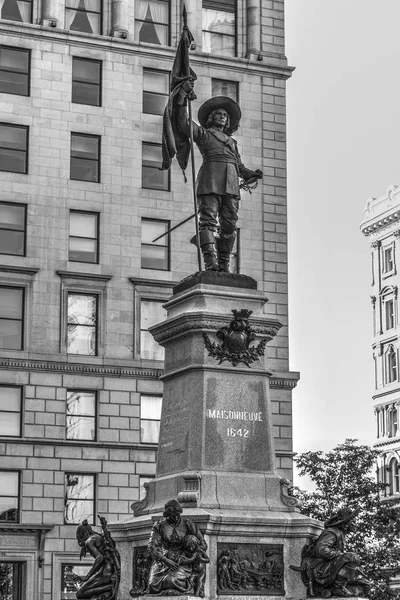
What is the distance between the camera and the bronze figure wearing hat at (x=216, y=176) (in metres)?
23.5

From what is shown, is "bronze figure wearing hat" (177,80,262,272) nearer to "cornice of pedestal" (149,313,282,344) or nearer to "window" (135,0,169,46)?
"cornice of pedestal" (149,313,282,344)

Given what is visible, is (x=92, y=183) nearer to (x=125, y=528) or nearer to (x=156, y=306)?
(x=156, y=306)

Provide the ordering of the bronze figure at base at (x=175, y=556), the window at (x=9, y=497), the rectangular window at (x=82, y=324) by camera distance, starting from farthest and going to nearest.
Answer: the rectangular window at (x=82, y=324)
the window at (x=9, y=497)
the bronze figure at base at (x=175, y=556)

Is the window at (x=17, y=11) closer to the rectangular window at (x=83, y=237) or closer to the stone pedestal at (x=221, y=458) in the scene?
the rectangular window at (x=83, y=237)

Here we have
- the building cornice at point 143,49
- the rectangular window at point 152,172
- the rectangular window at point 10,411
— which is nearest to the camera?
the rectangular window at point 10,411

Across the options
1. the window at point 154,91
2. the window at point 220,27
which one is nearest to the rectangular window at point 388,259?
the window at point 220,27

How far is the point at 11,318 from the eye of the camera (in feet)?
172

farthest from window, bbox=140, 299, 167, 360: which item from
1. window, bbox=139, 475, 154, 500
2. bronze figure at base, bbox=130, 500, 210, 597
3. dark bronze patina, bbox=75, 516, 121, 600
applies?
bronze figure at base, bbox=130, 500, 210, 597

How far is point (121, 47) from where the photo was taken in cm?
5597

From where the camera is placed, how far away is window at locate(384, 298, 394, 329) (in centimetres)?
12069

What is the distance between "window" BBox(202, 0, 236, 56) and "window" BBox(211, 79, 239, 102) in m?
1.31

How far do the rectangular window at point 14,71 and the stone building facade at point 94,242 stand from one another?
6cm

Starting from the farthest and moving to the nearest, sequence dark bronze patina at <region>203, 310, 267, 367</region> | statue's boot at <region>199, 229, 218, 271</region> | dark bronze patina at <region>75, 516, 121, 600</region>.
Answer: statue's boot at <region>199, 229, 218, 271</region>, dark bronze patina at <region>203, 310, 267, 367</region>, dark bronze patina at <region>75, 516, 121, 600</region>

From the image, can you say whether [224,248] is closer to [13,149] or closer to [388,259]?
[13,149]
